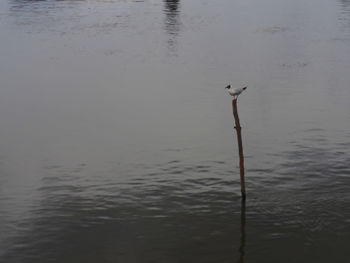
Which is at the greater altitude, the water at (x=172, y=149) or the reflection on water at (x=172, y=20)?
the water at (x=172, y=149)

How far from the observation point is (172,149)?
128 ft

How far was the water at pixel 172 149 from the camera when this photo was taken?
87.5 ft

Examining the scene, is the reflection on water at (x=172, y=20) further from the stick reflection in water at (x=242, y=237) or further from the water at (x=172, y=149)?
the stick reflection in water at (x=242, y=237)

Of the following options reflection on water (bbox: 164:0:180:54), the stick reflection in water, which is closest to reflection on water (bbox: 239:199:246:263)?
the stick reflection in water

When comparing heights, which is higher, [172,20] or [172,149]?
[172,149]

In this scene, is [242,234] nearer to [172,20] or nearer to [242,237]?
[242,237]

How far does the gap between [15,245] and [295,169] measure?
58.5ft

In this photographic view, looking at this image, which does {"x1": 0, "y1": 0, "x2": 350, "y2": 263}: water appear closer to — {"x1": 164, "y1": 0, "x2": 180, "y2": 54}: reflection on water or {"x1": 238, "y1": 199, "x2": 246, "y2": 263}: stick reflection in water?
{"x1": 238, "y1": 199, "x2": 246, "y2": 263}: stick reflection in water

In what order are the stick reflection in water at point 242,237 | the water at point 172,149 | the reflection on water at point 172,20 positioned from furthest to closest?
the reflection on water at point 172,20 < the water at point 172,149 < the stick reflection in water at point 242,237

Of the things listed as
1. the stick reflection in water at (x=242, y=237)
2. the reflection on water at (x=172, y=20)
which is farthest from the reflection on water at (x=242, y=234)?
the reflection on water at (x=172, y=20)

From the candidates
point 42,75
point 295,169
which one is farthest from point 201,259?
point 42,75

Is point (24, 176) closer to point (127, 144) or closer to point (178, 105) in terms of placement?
point (127, 144)

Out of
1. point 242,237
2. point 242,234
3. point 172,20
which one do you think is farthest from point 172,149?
point 172,20

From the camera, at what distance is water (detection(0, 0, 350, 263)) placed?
26.7m
